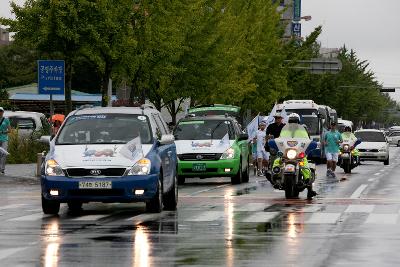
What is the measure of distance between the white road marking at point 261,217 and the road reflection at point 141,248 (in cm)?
204

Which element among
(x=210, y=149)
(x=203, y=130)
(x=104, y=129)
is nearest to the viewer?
(x=104, y=129)

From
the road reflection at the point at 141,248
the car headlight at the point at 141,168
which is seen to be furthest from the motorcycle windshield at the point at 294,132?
the road reflection at the point at 141,248

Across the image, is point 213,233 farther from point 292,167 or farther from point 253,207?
point 292,167

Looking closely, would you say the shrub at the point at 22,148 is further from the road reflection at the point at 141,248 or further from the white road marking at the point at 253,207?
the road reflection at the point at 141,248

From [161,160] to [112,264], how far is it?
7931 millimetres

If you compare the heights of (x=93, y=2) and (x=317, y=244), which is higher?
(x=93, y=2)

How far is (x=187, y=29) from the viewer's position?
170ft

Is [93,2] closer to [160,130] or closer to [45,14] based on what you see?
[45,14]

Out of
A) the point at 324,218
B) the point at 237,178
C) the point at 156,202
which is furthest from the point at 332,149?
the point at 324,218

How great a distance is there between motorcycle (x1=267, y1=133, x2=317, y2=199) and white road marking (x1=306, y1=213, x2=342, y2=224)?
176 inches

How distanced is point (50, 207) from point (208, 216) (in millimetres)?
2540

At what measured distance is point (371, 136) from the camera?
58.1 meters

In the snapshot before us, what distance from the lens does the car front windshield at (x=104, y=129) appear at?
20375mm

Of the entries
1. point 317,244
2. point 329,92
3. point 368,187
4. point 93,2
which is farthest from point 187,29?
point 329,92
